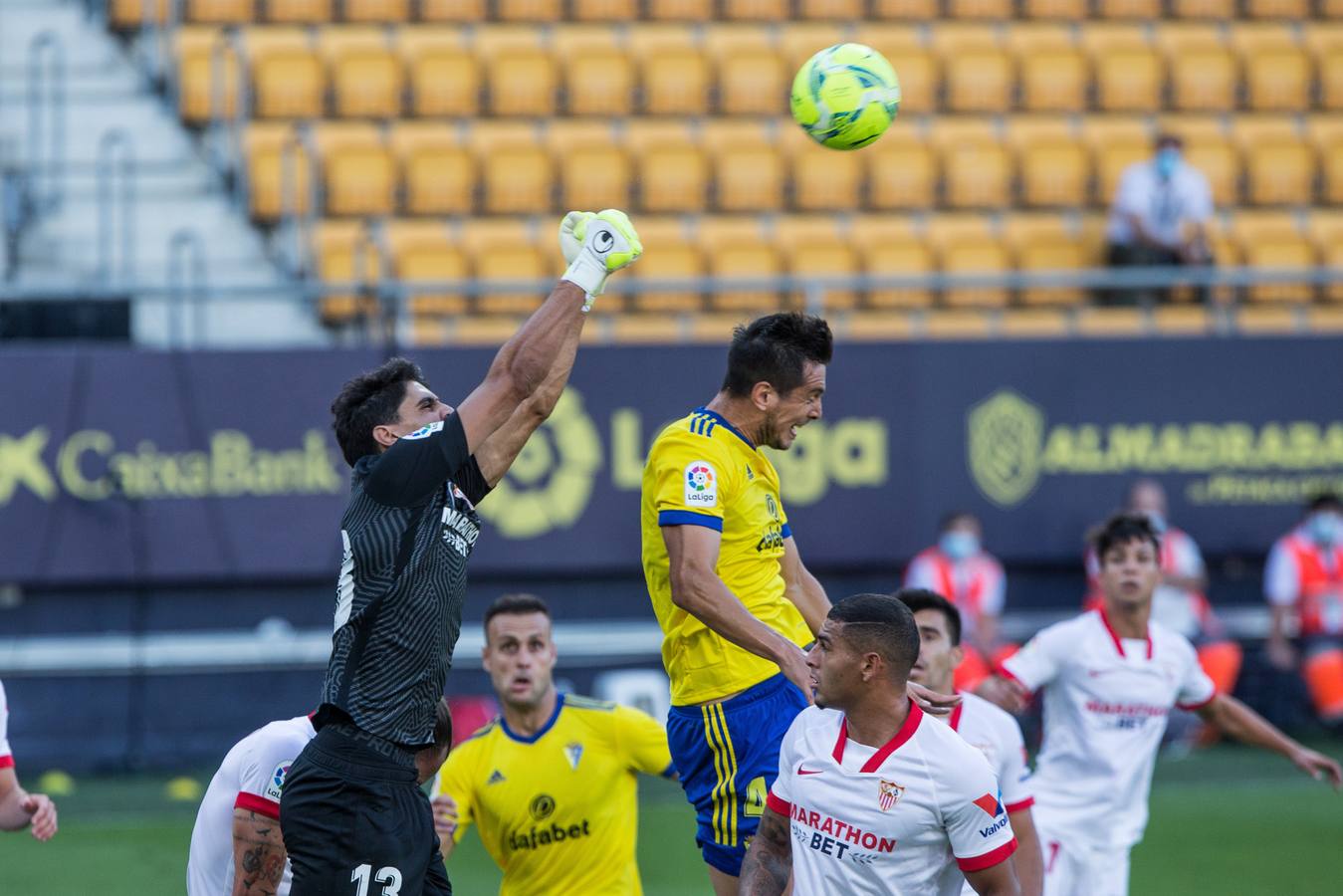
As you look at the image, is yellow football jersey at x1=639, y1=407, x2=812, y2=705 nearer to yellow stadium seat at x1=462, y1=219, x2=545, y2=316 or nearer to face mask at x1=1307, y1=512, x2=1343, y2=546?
face mask at x1=1307, y1=512, x2=1343, y2=546

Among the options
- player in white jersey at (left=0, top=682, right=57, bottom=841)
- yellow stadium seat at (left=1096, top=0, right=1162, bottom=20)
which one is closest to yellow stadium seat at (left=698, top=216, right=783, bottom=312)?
yellow stadium seat at (left=1096, top=0, right=1162, bottom=20)

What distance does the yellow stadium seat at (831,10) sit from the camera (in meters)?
18.5

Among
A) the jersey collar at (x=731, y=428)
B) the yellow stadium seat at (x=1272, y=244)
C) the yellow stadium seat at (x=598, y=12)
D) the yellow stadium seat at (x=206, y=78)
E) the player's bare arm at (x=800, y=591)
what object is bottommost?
the player's bare arm at (x=800, y=591)

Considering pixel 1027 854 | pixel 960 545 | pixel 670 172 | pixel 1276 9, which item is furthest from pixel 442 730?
pixel 1276 9

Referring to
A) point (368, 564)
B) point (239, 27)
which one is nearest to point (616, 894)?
Result: point (368, 564)

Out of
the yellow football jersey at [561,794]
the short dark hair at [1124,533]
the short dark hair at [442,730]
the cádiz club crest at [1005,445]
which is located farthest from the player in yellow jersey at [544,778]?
the cádiz club crest at [1005,445]

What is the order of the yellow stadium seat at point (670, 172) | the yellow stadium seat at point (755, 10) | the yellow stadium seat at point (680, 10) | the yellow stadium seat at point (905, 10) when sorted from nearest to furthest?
the yellow stadium seat at point (670, 172), the yellow stadium seat at point (680, 10), the yellow stadium seat at point (755, 10), the yellow stadium seat at point (905, 10)

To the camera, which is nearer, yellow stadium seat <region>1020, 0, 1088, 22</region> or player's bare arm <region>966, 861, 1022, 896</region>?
player's bare arm <region>966, 861, 1022, 896</region>

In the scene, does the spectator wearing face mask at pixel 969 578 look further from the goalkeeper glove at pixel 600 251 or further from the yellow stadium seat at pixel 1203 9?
the goalkeeper glove at pixel 600 251

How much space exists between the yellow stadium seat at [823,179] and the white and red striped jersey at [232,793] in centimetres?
1179

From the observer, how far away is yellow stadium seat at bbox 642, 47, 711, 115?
1761cm

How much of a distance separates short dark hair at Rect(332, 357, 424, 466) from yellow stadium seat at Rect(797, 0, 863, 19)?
44.7 ft

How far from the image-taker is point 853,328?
15055 mm

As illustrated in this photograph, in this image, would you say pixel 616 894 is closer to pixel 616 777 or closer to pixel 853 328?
pixel 616 777
